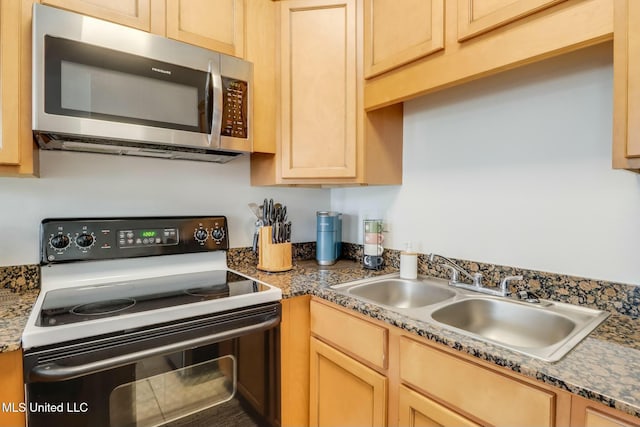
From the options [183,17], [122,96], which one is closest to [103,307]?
[122,96]

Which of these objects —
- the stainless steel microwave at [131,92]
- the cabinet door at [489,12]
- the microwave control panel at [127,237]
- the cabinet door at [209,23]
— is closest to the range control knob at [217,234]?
the microwave control panel at [127,237]

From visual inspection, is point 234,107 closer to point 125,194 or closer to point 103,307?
point 125,194

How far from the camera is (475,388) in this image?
88 cm

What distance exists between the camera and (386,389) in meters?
1.12

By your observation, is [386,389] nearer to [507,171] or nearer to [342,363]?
[342,363]

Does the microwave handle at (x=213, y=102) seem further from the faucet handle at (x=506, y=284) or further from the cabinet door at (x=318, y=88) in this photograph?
the faucet handle at (x=506, y=284)

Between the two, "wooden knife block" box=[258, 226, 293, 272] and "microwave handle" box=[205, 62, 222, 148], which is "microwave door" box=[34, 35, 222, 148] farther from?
"wooden knife block" box=[258, 226, 293, 272]

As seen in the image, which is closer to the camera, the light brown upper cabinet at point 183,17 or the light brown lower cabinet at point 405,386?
the light brown lower cabinet at point 405,386

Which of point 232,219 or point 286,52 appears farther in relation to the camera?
point 232,219

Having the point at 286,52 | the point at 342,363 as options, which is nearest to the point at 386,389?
the point at 342,363

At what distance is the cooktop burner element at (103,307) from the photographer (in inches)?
42.4

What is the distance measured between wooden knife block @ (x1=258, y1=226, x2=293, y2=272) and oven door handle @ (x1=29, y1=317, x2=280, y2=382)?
48cm

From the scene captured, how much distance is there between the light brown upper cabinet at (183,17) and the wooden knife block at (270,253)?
86 centimetres

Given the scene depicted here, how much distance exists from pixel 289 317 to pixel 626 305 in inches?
45.3
